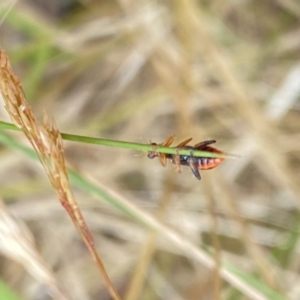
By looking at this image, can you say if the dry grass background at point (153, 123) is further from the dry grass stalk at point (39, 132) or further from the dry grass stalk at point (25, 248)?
the dry grass stalk at point (39, 132)

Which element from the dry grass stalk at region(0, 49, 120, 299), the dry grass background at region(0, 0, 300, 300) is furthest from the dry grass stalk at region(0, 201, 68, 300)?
the dry grass background at region(0, 0, 300, 300)

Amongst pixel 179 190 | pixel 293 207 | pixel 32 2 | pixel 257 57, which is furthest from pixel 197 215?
pixel 32 2

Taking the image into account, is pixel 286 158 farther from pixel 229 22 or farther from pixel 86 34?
pixel 86 34

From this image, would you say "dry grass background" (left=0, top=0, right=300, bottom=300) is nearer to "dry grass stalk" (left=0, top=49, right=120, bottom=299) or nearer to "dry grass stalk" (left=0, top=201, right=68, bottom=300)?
"dry grass stalk" (left=0, top=201, right=68, bottom=300)

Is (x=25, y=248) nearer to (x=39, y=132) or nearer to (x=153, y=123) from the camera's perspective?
(x=39, y=132)

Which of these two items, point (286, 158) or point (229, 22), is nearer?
point (286, 158)

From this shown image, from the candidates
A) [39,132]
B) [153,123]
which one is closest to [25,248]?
[39,132]

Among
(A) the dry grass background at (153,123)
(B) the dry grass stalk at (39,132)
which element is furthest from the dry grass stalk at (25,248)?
(A) the dry grass background at (153,123)
